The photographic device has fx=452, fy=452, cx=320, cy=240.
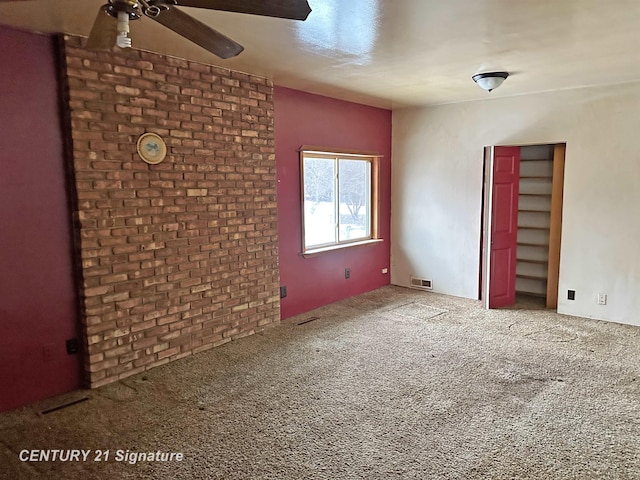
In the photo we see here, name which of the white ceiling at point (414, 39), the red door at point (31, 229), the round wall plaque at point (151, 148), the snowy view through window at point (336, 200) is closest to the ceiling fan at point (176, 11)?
the white ceiling at point (414, 39)

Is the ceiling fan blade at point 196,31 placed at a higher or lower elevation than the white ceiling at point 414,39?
lower

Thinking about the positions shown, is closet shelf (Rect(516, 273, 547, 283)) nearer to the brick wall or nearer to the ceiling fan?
the brick wall

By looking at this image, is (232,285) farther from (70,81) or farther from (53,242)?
(70,81)

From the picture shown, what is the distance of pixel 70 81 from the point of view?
9.63ft

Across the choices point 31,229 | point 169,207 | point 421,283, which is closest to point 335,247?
point 421,283

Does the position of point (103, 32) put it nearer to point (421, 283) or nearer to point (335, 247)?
point (335, 247)

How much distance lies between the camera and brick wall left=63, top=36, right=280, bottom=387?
3.10 metres

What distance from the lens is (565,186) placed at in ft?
15.7

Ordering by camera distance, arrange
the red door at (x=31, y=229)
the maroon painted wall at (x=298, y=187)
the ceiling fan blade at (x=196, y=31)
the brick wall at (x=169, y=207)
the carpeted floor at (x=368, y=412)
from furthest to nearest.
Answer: the maroon painted wall at (x=298, y=187)
the brick wall at (x=169, y=207)
the red door at (x=31, y=229)
the carpeted floor at (x=368, y=412)
the ceiling fan blade at (x=196, y=31)

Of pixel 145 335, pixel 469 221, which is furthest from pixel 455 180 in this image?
pixel 145 335

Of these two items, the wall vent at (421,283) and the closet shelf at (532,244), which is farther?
the wall vent at (421,283)

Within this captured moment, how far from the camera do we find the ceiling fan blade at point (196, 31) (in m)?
1.83

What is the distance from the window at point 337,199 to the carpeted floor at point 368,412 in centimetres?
137

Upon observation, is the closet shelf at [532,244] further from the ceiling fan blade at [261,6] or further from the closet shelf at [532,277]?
the ceiling fan blade at [261,6]
